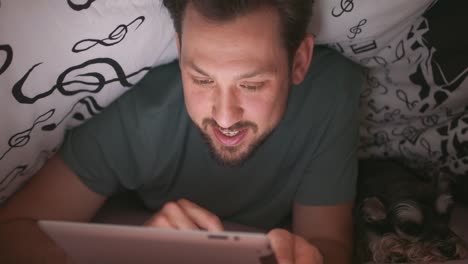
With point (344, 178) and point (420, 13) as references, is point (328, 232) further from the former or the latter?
point (420, 13)

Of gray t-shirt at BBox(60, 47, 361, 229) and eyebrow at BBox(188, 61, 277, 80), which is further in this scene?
gray t-shirt at BBox(60, 47, 361, 229)

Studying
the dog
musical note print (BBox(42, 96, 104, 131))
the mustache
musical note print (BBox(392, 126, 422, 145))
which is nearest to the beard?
the mustache

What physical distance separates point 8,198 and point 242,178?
0.47 meters

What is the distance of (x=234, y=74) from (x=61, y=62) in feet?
0.96

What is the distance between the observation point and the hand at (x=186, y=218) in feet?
2.12

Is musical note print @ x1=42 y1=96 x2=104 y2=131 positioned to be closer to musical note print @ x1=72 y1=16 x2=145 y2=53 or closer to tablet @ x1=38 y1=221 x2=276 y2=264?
musical note print @ x1=72 y1=16 x2=145 y2=53

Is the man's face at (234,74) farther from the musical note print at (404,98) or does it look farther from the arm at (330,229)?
the musical note print at (404,98)

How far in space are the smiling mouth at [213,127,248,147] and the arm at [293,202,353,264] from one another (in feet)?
0.81

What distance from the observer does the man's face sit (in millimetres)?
717

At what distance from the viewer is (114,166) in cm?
89

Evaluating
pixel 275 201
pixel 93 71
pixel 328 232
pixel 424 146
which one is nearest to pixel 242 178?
pixel 275 201

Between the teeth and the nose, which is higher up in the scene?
the nose

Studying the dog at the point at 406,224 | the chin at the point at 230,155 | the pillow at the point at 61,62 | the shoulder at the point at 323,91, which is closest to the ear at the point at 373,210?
the dog at the point at 406,224

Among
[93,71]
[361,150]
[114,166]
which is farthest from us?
[361,150]
